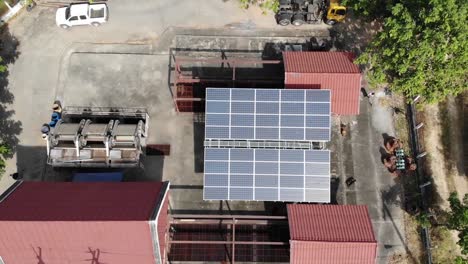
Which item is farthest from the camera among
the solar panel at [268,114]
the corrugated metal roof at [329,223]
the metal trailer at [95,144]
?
the metal trailer at [95,144]

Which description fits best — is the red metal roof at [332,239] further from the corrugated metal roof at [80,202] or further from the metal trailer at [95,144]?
the metal trailer at [95,144]

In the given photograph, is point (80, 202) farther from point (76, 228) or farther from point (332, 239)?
point (332, 239)

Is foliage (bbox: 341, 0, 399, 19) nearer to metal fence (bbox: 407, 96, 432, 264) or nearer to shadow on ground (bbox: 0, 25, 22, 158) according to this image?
metal fence (bbox: 407, 96, 432, 264)

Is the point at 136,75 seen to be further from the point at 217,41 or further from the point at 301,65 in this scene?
the point at 301,65

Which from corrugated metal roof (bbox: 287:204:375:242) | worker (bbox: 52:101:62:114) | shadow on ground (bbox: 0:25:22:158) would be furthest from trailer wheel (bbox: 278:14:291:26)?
shadow on ground (bbox: 0:25:22:158)

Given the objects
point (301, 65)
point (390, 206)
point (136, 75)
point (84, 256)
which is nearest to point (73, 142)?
point (136, 75)

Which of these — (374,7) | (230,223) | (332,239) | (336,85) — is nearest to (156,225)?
(230,223)

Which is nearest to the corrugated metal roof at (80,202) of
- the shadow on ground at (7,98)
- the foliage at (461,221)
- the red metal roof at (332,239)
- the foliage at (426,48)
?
the shadow on ground at (7,98)
